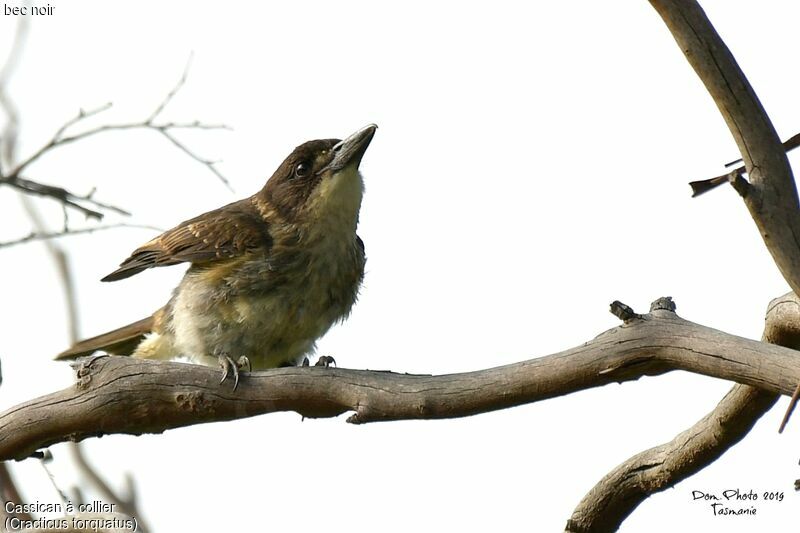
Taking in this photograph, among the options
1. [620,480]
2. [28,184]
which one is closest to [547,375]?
[620,480]

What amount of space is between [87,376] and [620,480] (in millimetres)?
2052

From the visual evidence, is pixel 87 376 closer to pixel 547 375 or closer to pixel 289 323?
pixel 289 323

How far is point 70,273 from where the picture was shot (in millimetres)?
3521

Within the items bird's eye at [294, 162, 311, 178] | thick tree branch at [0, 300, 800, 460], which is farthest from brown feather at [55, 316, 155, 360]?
thick tree branch at [0, 300, 800, 460]

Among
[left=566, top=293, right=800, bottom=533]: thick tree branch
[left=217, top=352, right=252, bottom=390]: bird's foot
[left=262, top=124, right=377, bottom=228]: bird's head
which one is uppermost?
[left=262, top=124, right=377, bottom=228]: bird's head

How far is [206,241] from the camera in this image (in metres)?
5.26

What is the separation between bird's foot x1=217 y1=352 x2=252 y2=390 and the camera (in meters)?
4.14

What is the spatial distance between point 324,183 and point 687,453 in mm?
2430

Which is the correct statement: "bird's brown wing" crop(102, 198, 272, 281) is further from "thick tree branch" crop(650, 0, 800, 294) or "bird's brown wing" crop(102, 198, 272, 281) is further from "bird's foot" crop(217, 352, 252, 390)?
"thick tree branch" crop(650, 0, 800, 294)

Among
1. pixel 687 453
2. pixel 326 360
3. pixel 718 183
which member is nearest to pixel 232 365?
pixel 326 360

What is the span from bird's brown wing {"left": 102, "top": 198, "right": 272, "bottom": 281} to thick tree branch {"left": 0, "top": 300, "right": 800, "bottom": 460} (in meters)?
1.12

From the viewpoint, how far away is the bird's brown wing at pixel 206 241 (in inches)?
202

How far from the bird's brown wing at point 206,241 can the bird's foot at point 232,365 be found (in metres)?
0.59

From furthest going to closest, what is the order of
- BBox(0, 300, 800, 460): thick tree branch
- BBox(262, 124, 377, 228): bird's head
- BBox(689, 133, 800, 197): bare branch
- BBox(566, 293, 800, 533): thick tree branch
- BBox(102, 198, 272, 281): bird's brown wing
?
1. BBox(262, 124, 377, 228): bird's head
2. BBox(102, 198, 272, 281): bird's brown wing
3. BBox(566, 293, 800, 533): thick tree branch
4. BBox(0, 300, 800, 460): thick tree branch
5. BBox(689, 133, 800, 197): bare branch
